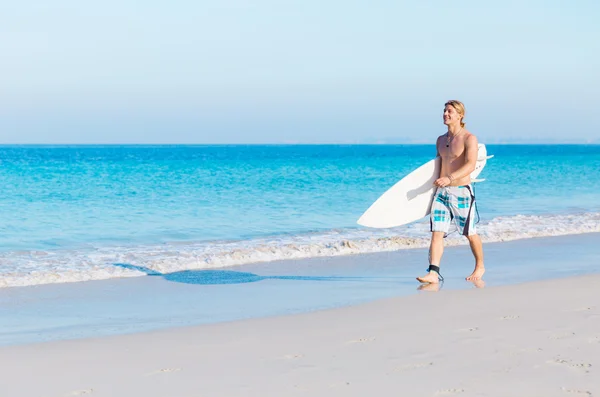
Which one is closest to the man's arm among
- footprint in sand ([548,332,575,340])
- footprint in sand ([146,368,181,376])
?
footprint in sand ([548,332,575,340])

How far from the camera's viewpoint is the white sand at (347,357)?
3.94 m


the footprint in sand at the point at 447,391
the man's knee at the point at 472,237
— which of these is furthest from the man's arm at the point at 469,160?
the footprint in sand at the point at 447,391

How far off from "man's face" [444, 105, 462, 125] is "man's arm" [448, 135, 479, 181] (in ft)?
0.66

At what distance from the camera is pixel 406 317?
18.3ft

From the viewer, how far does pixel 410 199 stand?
753 centimetres

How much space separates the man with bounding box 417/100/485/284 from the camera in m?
6.79

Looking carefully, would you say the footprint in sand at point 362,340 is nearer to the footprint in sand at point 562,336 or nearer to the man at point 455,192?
the footprint in sand at point 562,336

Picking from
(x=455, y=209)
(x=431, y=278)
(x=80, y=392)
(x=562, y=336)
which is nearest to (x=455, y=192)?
(x=455, y=209)

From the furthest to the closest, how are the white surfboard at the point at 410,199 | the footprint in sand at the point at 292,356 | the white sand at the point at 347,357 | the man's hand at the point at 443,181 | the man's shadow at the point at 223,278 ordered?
the man's shadow at the point at 223,278
the white surfboard at the point at 410,199
the man's hand at the point at 443,181
the footprint in sand at the point at 292,356
the white sand at the point at 347,357

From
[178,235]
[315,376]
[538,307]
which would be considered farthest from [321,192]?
[315,376]

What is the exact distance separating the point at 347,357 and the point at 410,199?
327 centimetres

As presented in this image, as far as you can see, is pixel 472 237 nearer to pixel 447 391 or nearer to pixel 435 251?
pixel 435 251

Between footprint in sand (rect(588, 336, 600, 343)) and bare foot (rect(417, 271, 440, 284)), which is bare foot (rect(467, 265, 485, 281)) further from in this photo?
footprint in sand (rect(588, 336, 600, 343))

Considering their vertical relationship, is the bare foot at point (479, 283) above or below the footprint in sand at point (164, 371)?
above
